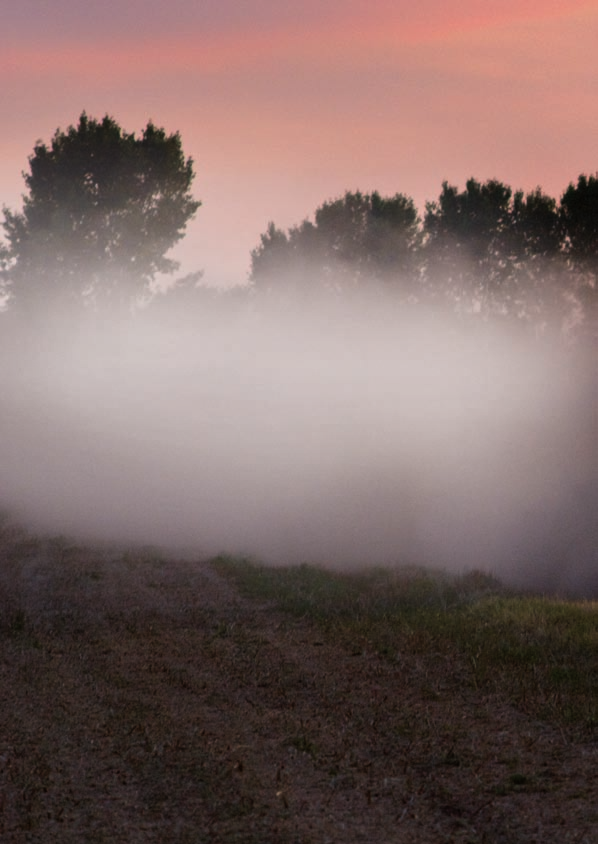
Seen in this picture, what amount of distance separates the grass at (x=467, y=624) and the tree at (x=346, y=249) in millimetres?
40596

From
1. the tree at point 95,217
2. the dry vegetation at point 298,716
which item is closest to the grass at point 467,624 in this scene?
the dry vegetation at point 298,716

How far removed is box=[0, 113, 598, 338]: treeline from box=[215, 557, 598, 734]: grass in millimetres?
35266

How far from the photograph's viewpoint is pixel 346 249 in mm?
67000

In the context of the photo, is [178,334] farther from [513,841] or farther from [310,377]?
[513,841]

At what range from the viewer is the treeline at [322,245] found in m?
55.5

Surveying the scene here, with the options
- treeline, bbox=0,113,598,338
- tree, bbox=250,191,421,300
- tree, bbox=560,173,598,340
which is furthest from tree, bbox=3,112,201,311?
tree, bbox=560,173,598,340

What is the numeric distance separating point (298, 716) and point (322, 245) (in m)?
60.1

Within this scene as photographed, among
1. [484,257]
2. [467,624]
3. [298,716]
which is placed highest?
[484,257]

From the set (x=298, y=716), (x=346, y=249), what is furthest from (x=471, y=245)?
(x=298, y=716)

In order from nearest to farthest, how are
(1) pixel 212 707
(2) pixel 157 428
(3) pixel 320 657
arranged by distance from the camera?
(1) pixel 212 707
(3) pixel 320 657
(2) pixel 157 428

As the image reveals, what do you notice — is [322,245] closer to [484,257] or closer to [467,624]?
[484,257]

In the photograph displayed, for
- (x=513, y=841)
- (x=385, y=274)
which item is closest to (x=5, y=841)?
(x=513, y=841)

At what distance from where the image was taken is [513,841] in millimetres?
7809

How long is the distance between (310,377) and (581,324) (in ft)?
47.6
